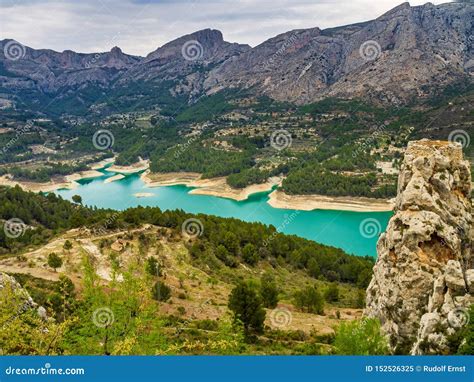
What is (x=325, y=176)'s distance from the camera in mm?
71750

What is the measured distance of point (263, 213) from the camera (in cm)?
6438

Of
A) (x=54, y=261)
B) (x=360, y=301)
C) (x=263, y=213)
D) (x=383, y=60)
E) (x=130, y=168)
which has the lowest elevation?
(x=263, y=213)

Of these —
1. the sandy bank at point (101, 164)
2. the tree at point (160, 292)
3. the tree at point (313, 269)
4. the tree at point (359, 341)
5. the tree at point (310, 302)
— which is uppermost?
the sandy bank at point (101, 164)

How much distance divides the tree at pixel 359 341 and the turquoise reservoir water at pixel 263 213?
115 ft

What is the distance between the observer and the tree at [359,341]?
12.1 m

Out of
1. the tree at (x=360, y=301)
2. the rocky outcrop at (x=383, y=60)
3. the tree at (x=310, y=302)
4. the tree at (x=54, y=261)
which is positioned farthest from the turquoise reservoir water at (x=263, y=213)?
the rocky outcrop at (x=383, y=60)

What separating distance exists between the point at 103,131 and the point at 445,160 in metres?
134

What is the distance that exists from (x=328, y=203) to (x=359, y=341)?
5330cm

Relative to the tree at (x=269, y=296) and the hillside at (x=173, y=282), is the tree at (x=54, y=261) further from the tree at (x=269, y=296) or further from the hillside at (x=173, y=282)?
the tree at (x=269, y=296)

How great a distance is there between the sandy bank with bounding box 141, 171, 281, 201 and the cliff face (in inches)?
2224

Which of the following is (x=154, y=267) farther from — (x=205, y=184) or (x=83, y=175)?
(x=83, y=175)

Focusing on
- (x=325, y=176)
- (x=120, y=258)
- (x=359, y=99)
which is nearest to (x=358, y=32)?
(x=359, y=99)

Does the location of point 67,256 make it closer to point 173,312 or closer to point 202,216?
point 173,312

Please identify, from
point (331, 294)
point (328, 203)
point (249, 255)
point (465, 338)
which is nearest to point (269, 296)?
point (331, 294)
